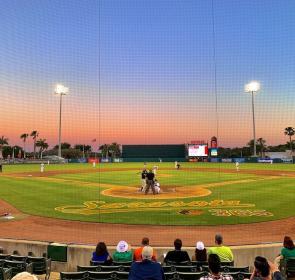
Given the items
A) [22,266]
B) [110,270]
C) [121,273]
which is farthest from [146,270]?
[22,266]

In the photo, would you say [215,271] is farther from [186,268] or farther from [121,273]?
[186,268]

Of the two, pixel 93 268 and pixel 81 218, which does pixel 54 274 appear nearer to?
pixel 93 268

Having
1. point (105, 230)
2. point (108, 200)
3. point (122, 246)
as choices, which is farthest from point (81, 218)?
point (122, 246)

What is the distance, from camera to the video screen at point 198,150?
210ft

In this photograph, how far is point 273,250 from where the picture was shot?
9211mm

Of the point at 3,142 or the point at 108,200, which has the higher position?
the point at 3,142

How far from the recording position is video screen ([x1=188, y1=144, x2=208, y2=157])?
63.9m

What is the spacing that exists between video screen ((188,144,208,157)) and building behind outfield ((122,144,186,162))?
64.4 ft

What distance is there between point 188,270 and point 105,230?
7001 millimetres

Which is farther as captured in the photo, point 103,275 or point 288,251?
point 288,251

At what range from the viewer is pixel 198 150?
211 feet

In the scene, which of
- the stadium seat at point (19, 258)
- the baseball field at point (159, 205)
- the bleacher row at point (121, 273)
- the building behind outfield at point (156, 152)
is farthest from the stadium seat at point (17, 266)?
the building behind outfield at point (156, 152)

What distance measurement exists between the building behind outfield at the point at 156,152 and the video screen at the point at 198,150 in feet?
64.4

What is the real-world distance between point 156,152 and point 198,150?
74.0ft
